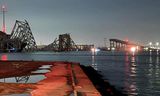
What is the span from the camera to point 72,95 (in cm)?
1755

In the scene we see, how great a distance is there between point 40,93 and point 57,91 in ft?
3.65

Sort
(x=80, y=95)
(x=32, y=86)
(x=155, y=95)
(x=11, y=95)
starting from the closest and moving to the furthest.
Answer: (x=80, y=95), (x=11, y=95), (x=32, y=86), (x=155, y=95)

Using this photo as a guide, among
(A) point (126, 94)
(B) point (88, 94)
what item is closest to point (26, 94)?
(B) point (88, 94)

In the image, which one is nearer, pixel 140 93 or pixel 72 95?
pixel 72 95

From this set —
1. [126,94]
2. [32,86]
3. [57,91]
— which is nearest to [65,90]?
[57,91]

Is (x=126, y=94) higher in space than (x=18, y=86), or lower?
lower

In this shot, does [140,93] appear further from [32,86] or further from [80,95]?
[80,95]

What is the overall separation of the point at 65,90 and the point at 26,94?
2.18 metres

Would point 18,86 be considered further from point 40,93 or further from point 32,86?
point 40,93

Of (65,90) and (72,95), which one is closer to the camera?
(72,95)

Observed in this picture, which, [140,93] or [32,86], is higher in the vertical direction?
[32,86]

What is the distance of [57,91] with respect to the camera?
18.5 m

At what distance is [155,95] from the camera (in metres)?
37.5

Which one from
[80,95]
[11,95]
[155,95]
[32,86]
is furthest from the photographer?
[155,95]
